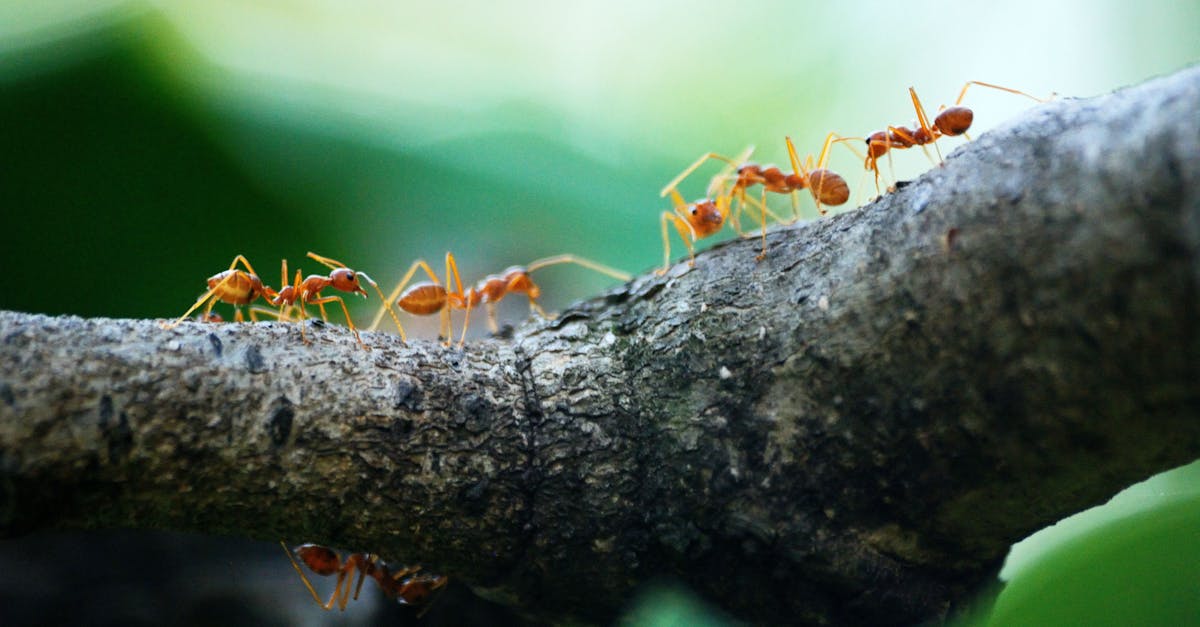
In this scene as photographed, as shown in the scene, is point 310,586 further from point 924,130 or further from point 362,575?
point 924,130

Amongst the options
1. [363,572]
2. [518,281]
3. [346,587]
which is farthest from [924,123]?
[346,587]

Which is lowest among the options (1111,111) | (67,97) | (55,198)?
(1111,111)

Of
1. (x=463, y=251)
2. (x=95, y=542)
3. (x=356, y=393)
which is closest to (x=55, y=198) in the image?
(x=95, y=542)

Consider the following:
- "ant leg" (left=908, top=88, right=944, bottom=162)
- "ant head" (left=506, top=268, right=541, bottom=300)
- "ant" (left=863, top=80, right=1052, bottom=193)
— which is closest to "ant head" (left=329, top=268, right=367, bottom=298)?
"ant head" (left=506, top=268, right=541, bottom=300)

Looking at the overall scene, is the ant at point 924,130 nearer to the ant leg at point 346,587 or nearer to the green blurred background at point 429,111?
the green blurred background at point 429,111

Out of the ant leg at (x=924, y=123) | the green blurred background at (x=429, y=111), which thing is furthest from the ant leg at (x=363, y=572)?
the ant leg at (x=924, y=123)

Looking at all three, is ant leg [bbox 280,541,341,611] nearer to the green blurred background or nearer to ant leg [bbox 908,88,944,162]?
the green blurred background

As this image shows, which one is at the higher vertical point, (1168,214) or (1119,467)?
(1168,214)

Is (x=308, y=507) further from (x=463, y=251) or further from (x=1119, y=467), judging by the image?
(x=463, y=251)
